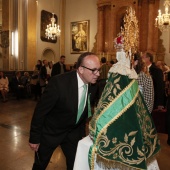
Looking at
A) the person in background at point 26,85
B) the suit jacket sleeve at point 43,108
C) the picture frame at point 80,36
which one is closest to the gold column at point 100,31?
the picture frame at point 80,36

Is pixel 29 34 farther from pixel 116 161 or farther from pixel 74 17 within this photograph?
pixel 116 161

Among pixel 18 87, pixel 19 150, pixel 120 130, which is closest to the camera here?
pixel 120 130

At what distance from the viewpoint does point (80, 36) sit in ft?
45.8

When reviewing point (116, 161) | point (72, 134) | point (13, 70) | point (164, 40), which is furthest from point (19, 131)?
point (164, 40)

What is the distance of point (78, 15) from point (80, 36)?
4.72 ft

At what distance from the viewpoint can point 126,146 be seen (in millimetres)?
1428

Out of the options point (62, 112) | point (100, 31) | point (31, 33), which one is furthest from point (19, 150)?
point (100, 31)

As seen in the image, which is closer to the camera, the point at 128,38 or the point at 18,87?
the point at 128,38

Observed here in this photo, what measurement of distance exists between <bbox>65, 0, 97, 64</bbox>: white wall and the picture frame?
0.27 meters

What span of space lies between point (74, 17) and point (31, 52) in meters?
4.08

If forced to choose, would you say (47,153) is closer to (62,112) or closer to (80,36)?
(62,112)

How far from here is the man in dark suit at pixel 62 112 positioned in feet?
6.22

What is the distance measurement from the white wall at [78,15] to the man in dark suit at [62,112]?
11881mm

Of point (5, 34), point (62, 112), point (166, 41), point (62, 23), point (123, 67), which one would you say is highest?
point (62, 23)
